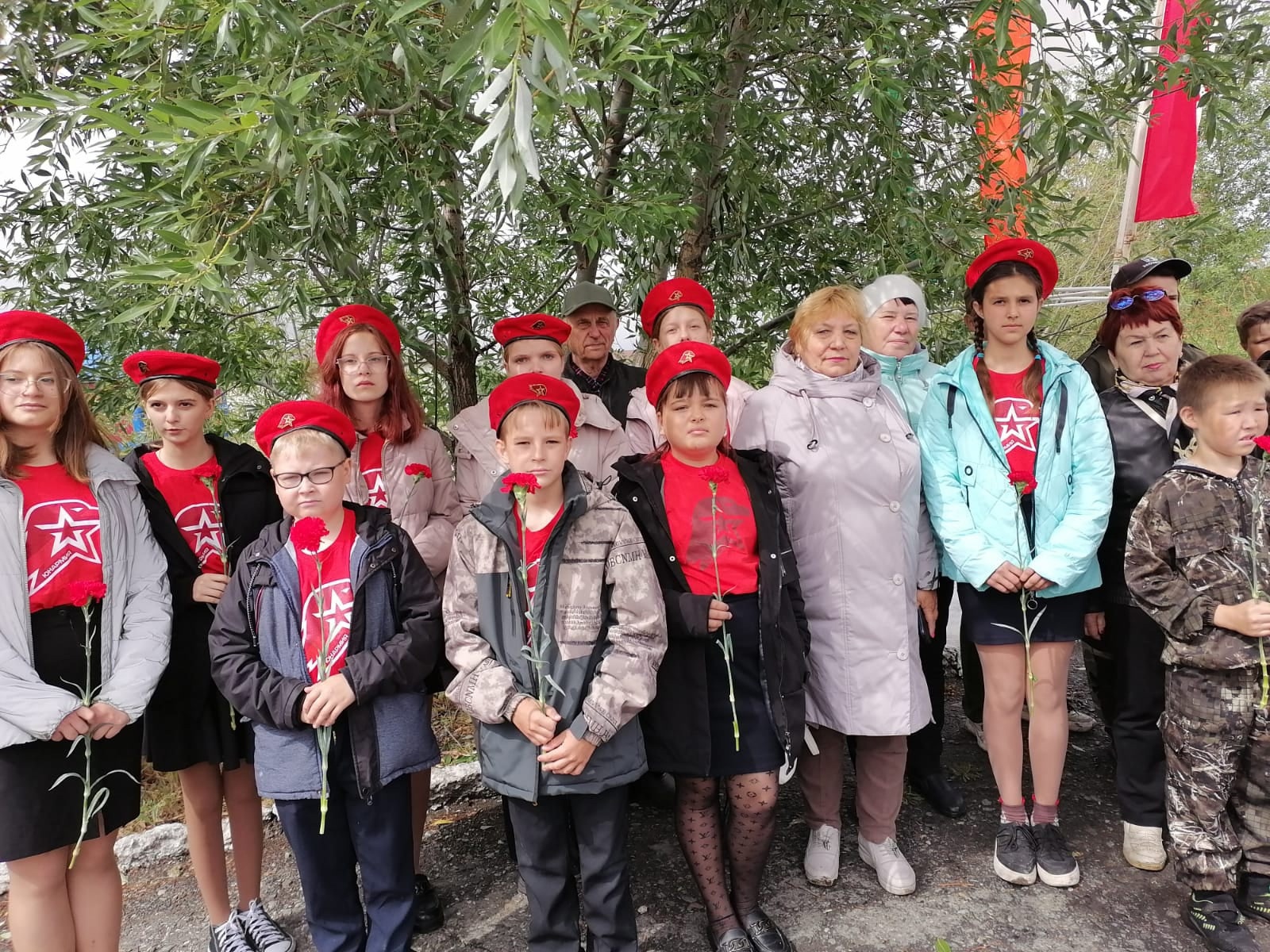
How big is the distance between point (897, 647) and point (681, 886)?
1173 millimetres

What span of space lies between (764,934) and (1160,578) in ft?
5.62

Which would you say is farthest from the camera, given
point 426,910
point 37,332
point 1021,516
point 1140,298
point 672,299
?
point 672,299

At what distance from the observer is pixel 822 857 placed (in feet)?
9.80

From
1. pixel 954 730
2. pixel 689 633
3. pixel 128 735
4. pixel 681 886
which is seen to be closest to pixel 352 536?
pixel 128 735

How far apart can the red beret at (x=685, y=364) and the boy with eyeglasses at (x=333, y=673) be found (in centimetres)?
96

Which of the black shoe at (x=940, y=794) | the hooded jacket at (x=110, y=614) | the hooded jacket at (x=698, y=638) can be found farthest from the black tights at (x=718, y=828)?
the hooded jacket at (x=110, y=614)

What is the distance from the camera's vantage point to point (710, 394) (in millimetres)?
2682

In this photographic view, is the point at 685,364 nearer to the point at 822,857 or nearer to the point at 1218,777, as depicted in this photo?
the point at 822,857

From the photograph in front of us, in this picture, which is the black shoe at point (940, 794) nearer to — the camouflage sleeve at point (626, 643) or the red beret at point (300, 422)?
the camouflage sleeve at point (626, 643)

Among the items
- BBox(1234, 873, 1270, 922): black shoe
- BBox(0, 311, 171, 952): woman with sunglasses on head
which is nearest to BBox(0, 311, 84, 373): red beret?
BBox(0, 311, 171, 952): woman with sunglasses on head

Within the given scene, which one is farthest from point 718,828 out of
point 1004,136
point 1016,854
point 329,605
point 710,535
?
point 1004,136

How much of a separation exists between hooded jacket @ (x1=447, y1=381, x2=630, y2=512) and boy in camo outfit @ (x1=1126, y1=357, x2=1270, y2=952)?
6.05ft

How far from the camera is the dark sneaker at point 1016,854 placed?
2930mm

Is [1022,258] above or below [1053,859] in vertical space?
above
